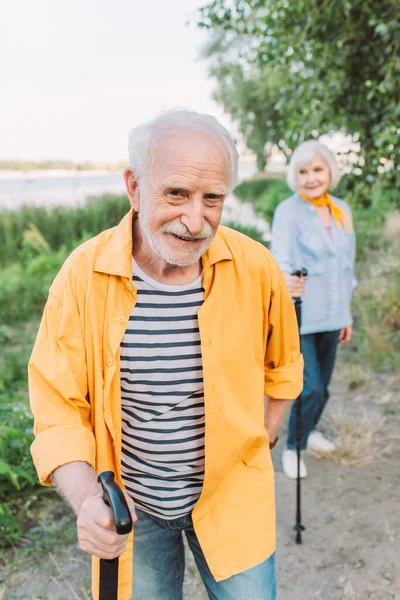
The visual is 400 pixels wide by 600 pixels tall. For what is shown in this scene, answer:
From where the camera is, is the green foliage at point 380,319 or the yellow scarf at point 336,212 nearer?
the yellow scarf at point 336,212

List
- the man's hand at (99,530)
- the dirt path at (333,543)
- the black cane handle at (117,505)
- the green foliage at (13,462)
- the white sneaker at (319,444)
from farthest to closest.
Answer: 1. the white sneaker at (319,444)
2. the green foliage at (13,462)
3. the dirt path at (333,543)
4. the man's hand at (99,530)
5. the black cane handle at (117,505)

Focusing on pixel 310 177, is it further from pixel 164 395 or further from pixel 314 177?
pixel 164 395

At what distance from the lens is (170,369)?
1.82 meters

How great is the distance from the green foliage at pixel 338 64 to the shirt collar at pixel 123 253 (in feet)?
8.84

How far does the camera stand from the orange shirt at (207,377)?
169cm

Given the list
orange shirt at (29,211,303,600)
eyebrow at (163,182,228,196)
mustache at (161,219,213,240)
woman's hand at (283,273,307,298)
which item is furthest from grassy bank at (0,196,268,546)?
eyebrow at (163,182,228,196)

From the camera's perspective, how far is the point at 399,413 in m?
5.04

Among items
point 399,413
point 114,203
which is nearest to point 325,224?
point 399,413

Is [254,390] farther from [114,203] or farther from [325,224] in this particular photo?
[114,203]

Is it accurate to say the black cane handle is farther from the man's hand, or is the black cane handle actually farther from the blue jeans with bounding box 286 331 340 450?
the blue jeans with bounding box 286 331 340 450

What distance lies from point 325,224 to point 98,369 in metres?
2.63

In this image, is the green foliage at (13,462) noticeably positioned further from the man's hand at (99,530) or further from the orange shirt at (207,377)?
the man's hand at (99,530)

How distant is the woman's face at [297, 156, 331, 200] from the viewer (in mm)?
3910

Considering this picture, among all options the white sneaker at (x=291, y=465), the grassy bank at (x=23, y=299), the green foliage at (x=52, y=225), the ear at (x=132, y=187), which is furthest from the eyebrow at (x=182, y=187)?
the green foliage at (x=52, y=225)
